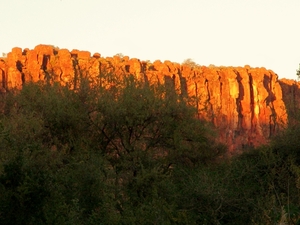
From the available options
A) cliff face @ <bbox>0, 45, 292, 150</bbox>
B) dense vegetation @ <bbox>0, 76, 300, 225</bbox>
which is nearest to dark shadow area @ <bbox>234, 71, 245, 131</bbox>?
cliff face @ <bbox>0, 45, 292, 150</bbox>

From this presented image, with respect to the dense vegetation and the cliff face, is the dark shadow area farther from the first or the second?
the dense vegetation

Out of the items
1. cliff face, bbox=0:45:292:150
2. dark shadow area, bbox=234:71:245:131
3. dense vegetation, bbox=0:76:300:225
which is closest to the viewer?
dense vegetation, bbox=0:76:300:225

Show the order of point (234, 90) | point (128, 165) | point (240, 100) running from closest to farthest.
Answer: point (128, 165), point (234, 90), point (240, 100)

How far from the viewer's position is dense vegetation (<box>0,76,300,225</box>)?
1556cm

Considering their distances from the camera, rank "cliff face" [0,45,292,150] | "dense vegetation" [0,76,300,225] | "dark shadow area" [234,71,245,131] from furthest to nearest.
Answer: "dark shadow area" [234,71,245,131] → "cliff face" [0,45,292,150] → "dense vegetation" [0,76,300,225]

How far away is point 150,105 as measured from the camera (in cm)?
2102

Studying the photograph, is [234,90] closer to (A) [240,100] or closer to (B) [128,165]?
(A) [240,100]

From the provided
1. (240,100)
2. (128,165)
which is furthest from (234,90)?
(128,165)

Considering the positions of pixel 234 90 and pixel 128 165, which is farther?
pixel 234 90

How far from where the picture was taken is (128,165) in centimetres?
1984

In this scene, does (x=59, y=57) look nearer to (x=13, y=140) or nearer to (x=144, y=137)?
(x=144, y=137)

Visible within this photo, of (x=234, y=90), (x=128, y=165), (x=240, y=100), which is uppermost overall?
(x=234, y=90)

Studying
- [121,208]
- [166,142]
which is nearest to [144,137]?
[166,142]

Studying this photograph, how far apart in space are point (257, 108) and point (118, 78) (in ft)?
205
